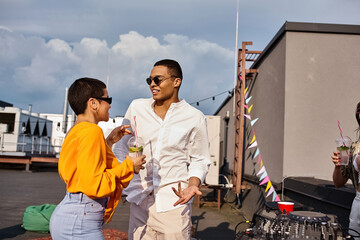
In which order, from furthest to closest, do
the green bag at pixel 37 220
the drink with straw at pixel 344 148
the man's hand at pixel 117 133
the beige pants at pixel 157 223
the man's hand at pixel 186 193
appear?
the green bag at pixel 37 220
the drink with straw at pixel 344 148
the man's hand at pixel 117 133
the beige pants at pixel 157 223
the man's hand at pixel 186 193

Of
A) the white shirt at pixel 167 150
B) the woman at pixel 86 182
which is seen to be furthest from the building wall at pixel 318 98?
the woman at pixel 86 182

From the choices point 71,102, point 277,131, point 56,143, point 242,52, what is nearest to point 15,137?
point 56,143

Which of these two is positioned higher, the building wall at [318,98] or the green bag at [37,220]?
the building wall at [318,98]

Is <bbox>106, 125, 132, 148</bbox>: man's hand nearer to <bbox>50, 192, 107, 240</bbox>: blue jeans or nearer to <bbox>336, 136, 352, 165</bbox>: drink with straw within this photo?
<bbox>50, 192, 107, 240</bbox>: blue jeans

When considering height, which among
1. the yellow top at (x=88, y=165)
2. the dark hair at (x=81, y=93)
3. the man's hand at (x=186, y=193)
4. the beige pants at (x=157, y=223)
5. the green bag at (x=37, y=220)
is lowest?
the green bag at (x=37, y=220)

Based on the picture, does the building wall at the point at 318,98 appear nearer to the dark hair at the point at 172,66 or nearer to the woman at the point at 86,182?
the dark hair at the point at 172,66

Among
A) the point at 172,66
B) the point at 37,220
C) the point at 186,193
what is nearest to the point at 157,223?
the point at 186,193

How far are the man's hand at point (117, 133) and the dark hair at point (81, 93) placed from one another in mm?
374

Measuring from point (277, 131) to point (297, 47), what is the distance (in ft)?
5.81

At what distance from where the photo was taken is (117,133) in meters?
2.53

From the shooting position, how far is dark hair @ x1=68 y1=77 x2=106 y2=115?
2184 mm

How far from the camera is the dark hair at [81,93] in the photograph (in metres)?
2.18

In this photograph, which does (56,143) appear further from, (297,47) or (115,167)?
(115,167)

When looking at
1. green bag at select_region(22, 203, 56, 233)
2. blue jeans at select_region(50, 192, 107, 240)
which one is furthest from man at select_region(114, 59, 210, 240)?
green bag at select_region(22, 203, 56, 233)
